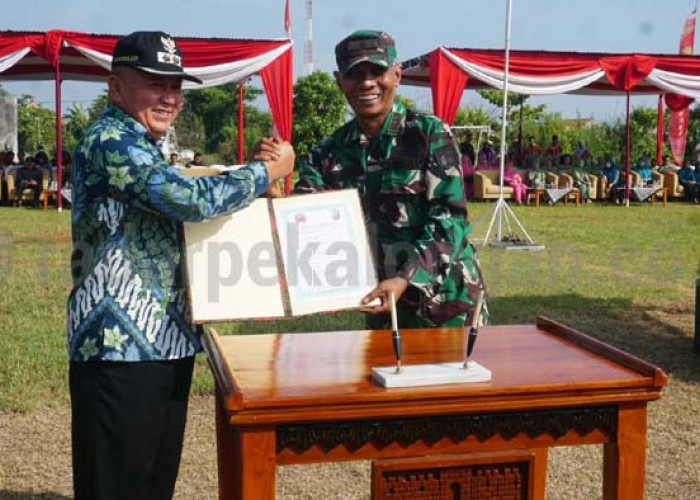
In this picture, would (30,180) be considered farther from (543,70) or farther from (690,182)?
(690,182)

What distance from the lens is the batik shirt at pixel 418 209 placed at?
2.67 meters

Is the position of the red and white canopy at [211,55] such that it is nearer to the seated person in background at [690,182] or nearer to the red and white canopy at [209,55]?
the red and white canopy at [209,55]

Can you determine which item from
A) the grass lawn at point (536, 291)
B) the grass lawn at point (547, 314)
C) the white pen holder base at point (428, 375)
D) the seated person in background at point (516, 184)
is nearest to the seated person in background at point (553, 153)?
the seated person in background at point (516, 184)

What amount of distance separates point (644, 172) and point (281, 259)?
19414 millimetres

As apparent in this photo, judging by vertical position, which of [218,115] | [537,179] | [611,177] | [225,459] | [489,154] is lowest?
[225,459]

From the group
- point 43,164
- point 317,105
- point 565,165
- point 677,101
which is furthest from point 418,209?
point 317,105

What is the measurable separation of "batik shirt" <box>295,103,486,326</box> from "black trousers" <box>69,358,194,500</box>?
76 centimetres

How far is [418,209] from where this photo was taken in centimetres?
273

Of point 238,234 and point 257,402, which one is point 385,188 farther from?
point 257,402

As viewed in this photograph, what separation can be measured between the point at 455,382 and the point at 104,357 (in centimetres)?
89

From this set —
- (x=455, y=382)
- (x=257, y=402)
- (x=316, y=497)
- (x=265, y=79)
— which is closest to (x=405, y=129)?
(x=455, y=382)

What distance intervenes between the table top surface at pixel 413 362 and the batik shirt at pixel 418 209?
165 millimetres

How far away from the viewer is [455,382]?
1.99 m

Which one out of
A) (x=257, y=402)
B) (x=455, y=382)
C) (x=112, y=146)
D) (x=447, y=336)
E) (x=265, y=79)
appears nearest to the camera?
(x=257, y=402)
